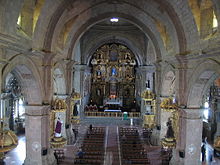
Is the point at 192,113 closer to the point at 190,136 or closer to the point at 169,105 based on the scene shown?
the point at 190,136

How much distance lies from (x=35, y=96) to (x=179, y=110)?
8.46 m

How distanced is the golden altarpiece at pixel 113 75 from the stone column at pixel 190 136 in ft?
76.7

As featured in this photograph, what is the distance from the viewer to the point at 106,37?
3023 cm

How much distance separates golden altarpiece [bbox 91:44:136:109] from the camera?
121 ft

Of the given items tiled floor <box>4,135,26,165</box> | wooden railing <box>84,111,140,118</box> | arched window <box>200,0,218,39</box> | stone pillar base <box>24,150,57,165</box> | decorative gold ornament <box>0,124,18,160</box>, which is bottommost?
tiled floor <box>4,135,26,165</box>

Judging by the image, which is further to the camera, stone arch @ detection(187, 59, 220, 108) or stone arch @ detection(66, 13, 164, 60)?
stone arch @ detection(66, 13, 164, 60)

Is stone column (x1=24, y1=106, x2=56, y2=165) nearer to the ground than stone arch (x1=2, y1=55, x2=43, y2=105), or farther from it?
nearer to the ground

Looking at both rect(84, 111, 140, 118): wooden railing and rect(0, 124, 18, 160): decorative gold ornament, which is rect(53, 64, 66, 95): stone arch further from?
rect(84, 111, 140, 118): wooden railing

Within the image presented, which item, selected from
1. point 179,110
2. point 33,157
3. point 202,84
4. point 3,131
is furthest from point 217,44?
point 33,157

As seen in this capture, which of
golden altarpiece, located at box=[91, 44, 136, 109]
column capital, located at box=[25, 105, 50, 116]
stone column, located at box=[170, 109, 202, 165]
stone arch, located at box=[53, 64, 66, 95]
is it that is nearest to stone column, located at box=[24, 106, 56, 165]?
column capital, located at box=[25, 105, 50, 116]

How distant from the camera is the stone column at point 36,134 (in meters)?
13.4

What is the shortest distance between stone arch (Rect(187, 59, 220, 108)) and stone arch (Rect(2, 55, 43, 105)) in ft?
27.7

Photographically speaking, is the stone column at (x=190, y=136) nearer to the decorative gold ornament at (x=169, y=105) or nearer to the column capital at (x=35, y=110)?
the decorative gold ornament at (x=169, y=105)

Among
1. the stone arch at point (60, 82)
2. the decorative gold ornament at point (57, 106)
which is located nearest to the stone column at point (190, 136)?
the decorative gold ornament at point (57, 106)
